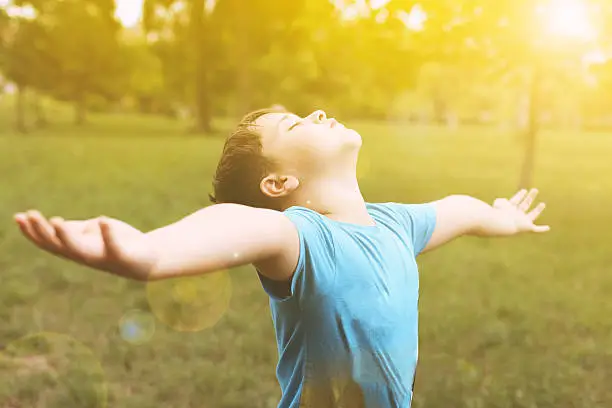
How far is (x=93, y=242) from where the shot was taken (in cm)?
132

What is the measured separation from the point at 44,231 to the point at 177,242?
0.82 ft

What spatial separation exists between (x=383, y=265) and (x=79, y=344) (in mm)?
4084

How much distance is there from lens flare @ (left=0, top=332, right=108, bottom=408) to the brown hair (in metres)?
3.00

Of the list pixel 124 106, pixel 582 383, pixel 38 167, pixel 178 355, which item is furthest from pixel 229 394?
pixel 124 106

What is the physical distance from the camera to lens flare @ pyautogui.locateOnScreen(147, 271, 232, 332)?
6.03 m

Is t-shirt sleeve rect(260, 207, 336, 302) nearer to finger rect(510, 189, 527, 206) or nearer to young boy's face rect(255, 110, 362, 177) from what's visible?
young boy's face rect(255, 110, 362, 177)

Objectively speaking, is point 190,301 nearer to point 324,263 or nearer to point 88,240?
point 324,263

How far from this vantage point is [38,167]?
18.6 m

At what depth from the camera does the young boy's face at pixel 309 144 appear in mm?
1850

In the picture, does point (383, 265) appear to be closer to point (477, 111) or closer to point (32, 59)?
point (32, 59)

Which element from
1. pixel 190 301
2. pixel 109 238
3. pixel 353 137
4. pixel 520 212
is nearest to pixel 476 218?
pixel 520 212

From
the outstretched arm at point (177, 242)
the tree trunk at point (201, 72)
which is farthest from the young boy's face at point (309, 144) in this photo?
the tree trunk at point (201, 72)

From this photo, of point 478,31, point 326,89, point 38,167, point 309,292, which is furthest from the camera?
point 326,89

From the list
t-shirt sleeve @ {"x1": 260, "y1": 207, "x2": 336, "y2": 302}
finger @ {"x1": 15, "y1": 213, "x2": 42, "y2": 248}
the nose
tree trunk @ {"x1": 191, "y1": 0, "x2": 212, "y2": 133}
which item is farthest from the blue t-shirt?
tree trunk @ {"x1": 191, "y1": 0, "x2": 212, "y2": 133}
